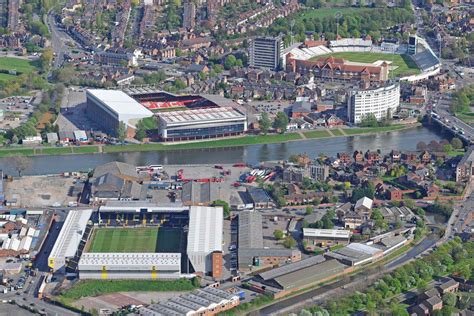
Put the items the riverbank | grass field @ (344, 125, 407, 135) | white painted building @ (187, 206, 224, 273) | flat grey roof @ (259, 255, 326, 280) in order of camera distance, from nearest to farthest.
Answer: flat grey roof @ (259, 255, 326, 280) → white painted building @ (187, 206, 224, 273) → the riverbank → grass field @ (344, 125, 407, 135)

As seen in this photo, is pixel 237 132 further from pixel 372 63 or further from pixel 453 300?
pixel 453 300

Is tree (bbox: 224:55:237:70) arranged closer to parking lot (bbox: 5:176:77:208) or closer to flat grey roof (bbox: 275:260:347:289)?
parking lot (bbox: 5:176:77:208)

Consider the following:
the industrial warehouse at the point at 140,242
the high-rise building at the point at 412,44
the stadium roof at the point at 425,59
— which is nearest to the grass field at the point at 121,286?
the industrial warehouse at the point at 140,242

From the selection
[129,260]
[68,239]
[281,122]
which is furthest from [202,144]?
[129,260]

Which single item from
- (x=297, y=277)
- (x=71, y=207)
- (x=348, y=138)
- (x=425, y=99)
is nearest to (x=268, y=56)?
(x=425, y=99)

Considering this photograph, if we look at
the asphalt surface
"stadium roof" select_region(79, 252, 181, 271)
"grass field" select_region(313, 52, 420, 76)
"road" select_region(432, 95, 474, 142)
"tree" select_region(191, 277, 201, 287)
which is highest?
"grass field" select_region(313, 52, 420, 76)

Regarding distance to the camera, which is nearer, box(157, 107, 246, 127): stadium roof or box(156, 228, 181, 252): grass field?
box(156, 228, 181, 252): grass field

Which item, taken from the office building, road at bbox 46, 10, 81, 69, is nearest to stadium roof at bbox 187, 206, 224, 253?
the office building

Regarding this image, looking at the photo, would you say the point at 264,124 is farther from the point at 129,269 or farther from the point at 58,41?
the point at 58,41
